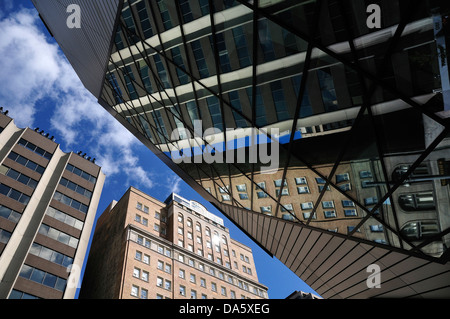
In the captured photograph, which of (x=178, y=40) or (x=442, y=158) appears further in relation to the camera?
(x=178, y=40)

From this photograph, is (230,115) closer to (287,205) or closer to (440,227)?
(287,205)

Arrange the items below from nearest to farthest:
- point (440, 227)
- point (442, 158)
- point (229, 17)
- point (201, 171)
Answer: point (442, 158) < point (440, 227) < point (229, 17) < point (201, 171)

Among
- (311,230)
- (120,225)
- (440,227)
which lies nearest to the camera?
(440,227)

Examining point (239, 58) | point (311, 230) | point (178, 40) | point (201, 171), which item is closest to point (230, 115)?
point (239, 58)

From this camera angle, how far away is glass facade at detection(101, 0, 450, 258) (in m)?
5.76

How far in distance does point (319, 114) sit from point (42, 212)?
145ft

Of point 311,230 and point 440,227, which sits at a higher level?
point 311,230

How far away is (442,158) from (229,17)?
6.52m

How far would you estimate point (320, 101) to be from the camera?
26.3ft

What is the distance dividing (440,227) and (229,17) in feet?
26.6

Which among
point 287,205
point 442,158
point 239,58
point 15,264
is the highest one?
point 15,264

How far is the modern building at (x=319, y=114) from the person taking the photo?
230 inches

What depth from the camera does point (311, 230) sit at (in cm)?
1277

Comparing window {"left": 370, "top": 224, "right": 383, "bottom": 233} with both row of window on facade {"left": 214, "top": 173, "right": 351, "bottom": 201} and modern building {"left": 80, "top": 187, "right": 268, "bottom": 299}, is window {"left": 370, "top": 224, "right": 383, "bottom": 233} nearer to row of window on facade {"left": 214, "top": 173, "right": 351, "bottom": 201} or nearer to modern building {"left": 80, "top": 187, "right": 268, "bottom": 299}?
row of window on facade {"left": 214, "top": 173, "right": 351, "bottom": 201}
